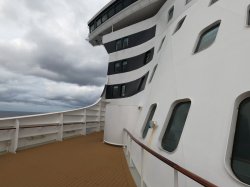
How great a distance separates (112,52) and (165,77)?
8879mm

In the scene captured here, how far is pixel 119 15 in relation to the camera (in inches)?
518

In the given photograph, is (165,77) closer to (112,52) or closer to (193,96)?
(193,96)

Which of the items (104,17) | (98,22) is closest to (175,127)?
(104,17)

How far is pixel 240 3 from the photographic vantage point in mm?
3604

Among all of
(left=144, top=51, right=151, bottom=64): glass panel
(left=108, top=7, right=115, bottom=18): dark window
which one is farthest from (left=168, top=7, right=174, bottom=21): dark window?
(left=108, top=7, right=115, bottom=18): dark window

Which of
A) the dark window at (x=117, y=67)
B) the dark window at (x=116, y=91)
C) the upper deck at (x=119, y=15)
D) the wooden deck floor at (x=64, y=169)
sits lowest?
the wooden deck floor at (x=64, y=169)

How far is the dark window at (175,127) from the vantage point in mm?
3736

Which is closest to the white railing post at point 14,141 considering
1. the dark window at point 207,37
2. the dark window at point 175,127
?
the dark window at point 175,127

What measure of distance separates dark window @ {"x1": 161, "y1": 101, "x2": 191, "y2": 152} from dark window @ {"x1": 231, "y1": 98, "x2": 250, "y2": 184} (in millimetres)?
1150

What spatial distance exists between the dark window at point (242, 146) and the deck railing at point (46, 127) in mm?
6853

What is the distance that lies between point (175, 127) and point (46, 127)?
283 inches

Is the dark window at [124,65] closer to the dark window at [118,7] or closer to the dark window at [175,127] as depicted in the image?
the dark window at [118,7]

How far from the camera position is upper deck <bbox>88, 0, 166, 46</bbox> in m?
11.4

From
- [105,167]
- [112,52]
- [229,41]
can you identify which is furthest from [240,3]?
[112,52]
